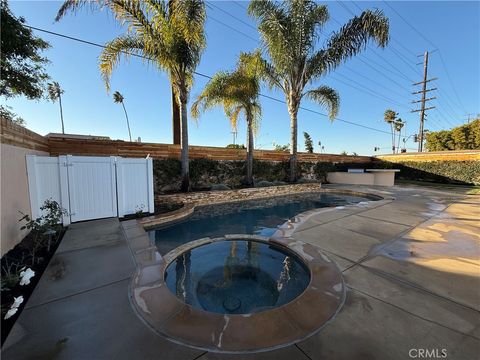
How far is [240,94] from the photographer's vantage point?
934cm

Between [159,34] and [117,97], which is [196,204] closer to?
[159,34]

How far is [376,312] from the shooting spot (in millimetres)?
2107

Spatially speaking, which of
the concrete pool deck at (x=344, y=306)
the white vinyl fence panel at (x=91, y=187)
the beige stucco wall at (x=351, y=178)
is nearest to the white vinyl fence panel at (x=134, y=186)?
the white vinyl fence panel at (x=91, y=187)

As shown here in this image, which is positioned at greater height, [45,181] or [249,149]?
[249,149]

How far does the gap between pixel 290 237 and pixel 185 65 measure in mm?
6946

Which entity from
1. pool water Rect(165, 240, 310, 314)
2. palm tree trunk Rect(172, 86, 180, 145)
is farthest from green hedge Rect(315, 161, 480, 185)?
pool water Rect(165, 240, 310, 314)

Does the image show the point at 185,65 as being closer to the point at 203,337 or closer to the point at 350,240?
the point at 350,240

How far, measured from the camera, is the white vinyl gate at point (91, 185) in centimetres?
436

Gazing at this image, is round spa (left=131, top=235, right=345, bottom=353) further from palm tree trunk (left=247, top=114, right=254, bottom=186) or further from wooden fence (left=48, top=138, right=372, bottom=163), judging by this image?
palm tree trunk (left=247, top=114, right=254, bottom=186)

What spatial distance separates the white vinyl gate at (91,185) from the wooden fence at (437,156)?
20.6 meters

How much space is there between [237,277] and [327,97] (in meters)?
11.2

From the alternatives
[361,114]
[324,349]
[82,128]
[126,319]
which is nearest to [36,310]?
[126,319]

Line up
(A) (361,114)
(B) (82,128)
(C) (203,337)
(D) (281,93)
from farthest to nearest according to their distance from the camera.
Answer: (A) (361,114), (B) (82,128), (D) (281,93), (C) (203,337)

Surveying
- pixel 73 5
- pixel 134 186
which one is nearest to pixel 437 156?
pixel 134 186
